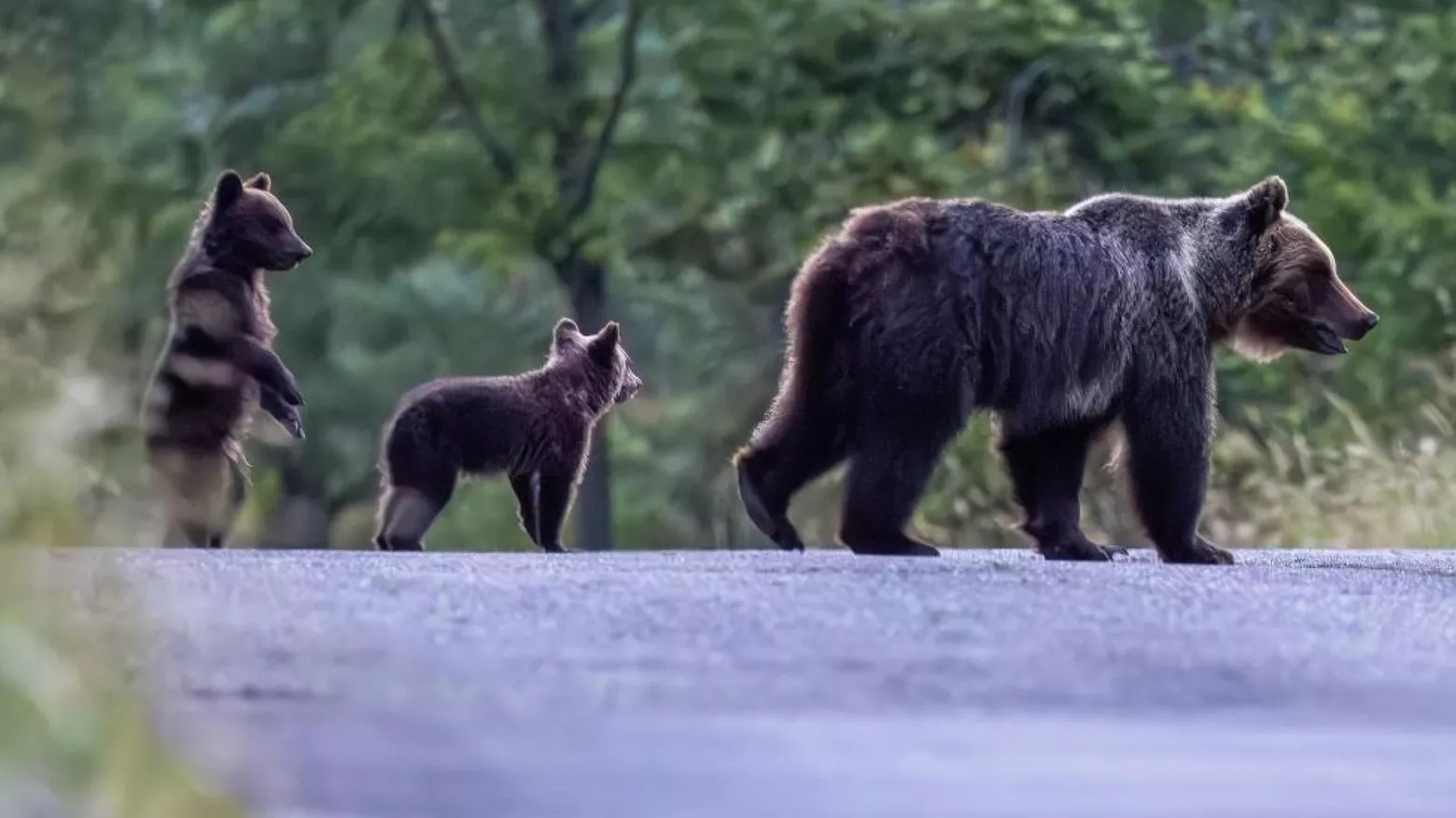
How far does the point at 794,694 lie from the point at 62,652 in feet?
4.88

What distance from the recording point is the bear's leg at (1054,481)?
31.7ft

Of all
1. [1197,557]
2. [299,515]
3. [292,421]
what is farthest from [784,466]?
[299,515]

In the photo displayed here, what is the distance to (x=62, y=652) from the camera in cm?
432

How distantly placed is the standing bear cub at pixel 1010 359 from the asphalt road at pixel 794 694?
1325mm

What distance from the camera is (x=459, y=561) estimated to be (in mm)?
8305

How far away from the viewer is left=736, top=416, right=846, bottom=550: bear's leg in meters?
9.28

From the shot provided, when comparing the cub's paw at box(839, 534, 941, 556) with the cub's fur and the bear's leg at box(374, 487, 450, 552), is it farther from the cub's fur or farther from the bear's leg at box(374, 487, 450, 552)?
the cub's fur

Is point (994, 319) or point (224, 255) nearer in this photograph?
point (994, 319)

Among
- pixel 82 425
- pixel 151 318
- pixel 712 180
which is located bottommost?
pixel 151 318

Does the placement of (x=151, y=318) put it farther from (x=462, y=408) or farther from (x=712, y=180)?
(x=462, y=408)

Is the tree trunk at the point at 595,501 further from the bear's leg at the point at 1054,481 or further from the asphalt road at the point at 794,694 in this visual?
the asphalt road at the point at 794,694

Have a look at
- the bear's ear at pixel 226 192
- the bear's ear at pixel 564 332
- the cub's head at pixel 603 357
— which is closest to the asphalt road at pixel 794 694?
the bear's ear at pixel 226 192

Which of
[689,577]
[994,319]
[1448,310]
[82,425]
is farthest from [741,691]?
[1448,310]

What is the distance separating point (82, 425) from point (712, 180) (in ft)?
58.7
